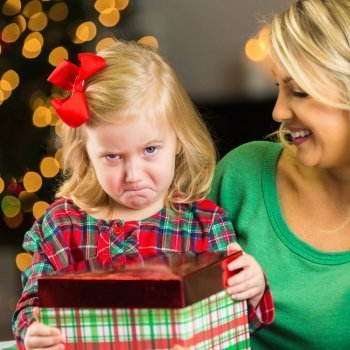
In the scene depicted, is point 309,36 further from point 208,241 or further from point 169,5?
point 169,5

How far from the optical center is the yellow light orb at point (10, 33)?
231 cm

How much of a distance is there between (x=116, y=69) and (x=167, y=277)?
1.72 feet

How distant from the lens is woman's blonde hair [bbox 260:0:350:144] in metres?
1.48

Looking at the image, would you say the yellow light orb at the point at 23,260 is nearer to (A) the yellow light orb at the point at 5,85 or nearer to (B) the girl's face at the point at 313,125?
(A) the yellow light orb at the point at 5,85

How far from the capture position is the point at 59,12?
2.25 meters

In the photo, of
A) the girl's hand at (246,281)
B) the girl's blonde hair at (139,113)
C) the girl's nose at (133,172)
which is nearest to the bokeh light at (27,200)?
the girl's blonde hair at (139,113)

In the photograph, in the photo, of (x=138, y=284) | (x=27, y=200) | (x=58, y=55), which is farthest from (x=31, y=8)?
(x=138, y=284)

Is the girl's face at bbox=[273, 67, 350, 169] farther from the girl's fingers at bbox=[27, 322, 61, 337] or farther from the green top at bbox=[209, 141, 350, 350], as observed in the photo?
the girl's fingers at bbox=[27, 322, 61, 337]

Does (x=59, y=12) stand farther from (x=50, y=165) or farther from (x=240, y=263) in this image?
(x=240, y=263)

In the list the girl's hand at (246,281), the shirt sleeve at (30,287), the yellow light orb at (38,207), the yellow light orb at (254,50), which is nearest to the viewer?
the girl's hand at (246,281)

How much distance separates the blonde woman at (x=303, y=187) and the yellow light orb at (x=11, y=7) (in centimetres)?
88

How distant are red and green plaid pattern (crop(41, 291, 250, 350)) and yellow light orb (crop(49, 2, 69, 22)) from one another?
123 centimetres

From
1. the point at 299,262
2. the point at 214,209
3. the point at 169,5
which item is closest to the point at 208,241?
the point at 214,209

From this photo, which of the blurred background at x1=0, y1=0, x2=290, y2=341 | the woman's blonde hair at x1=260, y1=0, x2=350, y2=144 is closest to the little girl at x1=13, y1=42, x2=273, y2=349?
the woman's blonde hair at x1=260, y1=0, x2=350, y2=144
